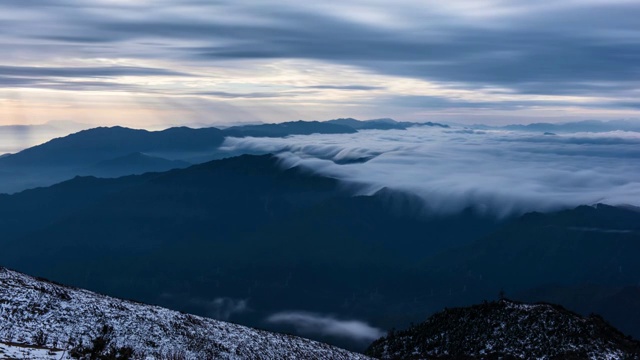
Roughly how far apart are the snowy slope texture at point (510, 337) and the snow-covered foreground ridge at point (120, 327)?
2301 centimetres

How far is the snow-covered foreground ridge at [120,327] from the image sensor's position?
6216 centimetres

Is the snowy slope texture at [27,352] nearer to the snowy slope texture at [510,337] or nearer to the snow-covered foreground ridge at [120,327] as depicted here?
the snow-covered foreground ridge at [120,327]

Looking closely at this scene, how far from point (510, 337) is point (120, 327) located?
5438 centimetres

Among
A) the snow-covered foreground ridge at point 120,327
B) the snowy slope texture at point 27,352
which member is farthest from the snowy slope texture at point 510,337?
the snowy slope texture at point 27,352

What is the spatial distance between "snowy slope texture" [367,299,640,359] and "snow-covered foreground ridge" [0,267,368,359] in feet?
75.5

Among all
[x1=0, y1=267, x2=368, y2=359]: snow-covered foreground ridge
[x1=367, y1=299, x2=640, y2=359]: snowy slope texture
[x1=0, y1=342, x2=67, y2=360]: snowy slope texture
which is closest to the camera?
[x1=0, y1=342, x2=67, y2=360]: snowy slope texture

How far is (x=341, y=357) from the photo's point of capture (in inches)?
3201

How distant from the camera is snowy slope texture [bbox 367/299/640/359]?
300 ft

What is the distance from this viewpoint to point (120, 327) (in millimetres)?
67000

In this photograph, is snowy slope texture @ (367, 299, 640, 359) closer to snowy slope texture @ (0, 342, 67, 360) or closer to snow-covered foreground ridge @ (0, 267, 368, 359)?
snow-covered foreground ridge @ (0, 267, 368, 359)

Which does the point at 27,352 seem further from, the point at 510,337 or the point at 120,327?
the point at 510,337

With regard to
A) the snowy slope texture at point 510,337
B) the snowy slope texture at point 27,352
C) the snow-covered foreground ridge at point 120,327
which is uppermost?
the snowy slope texture at point 27,352

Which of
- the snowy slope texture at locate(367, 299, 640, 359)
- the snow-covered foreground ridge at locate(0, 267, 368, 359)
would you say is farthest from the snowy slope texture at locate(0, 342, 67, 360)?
the snowy slope texture at locate(367, 299, 640, 359)

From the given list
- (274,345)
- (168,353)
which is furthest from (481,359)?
(168,353)
